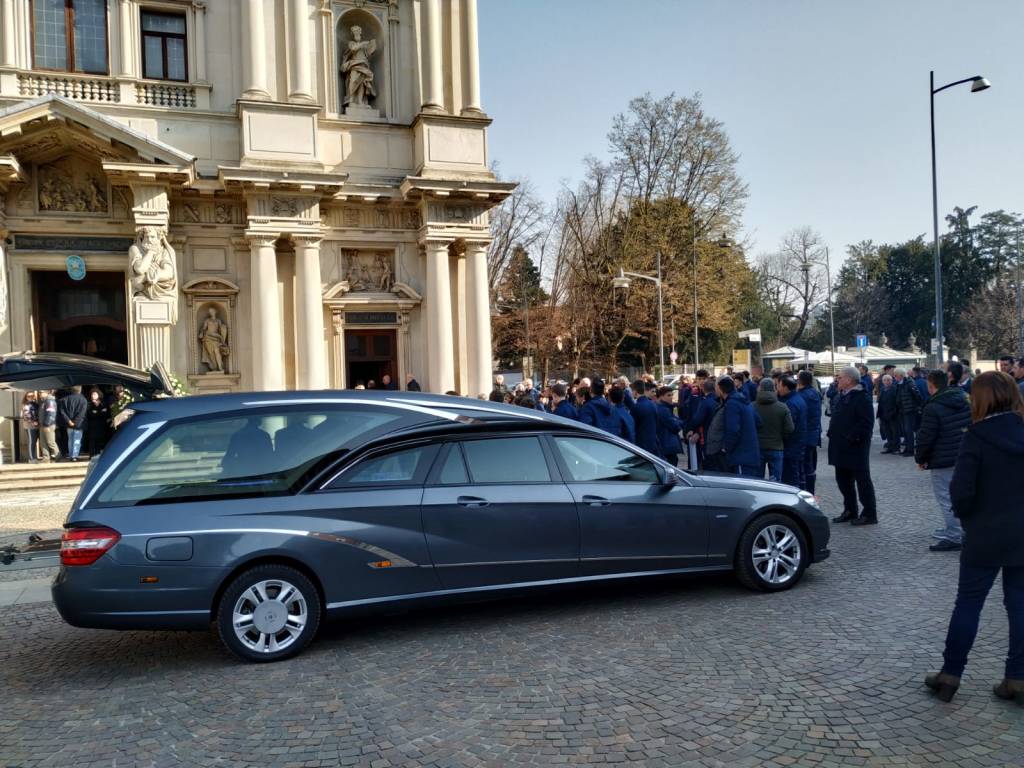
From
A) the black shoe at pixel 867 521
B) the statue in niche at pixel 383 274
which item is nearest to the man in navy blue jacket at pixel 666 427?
the black shoe at pixel 867 521

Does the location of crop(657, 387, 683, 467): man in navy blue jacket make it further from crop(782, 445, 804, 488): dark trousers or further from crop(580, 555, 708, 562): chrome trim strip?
crop(580, 555, 708, 562): chrome trim strip

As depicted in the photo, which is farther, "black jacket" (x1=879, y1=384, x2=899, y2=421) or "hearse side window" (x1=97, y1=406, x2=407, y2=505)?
"black jacket" (x1=879, y1=384, x2=899, y2=421)

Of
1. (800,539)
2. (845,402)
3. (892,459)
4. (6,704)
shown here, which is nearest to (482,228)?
(892,459)

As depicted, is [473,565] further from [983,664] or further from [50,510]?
[50,510]

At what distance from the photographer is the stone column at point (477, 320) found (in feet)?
72.0

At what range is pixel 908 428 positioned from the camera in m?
16.4

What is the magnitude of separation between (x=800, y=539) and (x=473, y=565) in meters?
2.98

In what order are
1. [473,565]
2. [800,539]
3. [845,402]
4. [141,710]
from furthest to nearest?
[845,402]
[800,539]
[473,565]
[141,710]

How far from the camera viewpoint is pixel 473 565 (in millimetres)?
5719

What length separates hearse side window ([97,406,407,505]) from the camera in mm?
5242

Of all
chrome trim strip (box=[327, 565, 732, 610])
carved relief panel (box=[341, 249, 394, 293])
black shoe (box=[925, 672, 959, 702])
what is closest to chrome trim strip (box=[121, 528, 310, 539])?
chrome trim strip (box=[327, 565, 732, 610])

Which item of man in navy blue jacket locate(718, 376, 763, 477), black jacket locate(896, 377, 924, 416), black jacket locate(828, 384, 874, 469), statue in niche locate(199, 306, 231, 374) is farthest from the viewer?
statue in niche locate(199, 306, 231, 374)

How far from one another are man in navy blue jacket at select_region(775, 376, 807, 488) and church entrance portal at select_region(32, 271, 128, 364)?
17.0 metres

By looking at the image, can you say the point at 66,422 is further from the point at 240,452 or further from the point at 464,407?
the point at 464,407
